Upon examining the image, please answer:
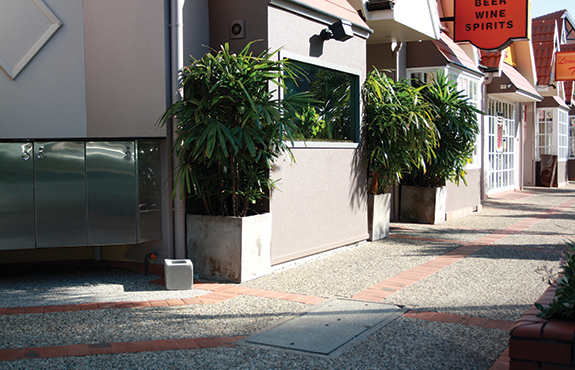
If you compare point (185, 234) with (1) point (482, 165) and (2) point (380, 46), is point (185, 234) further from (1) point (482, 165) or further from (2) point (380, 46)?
(1) point (482, 165)

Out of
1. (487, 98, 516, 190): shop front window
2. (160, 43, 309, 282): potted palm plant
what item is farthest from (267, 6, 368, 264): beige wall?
(487, 98, 516, 190): shop front window

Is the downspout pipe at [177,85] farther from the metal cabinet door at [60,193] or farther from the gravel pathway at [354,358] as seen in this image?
the gravel pathway at [354,358]

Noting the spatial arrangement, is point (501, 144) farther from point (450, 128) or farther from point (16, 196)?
point (16, 196)

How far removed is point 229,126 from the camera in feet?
20.1

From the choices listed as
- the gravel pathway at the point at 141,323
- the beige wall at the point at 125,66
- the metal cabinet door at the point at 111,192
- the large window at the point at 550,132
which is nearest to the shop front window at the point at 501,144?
the large window at the point at 550,132

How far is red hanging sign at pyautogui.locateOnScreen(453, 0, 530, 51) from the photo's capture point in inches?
496

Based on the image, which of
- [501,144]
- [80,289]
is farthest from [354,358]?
[501,144]

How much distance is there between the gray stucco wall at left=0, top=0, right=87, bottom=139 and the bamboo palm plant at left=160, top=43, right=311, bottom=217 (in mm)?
1339

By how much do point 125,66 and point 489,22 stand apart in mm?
9140

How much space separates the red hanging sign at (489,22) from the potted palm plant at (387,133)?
4.36 meters

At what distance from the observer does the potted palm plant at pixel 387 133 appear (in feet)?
28.3

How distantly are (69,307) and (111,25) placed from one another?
3333mm

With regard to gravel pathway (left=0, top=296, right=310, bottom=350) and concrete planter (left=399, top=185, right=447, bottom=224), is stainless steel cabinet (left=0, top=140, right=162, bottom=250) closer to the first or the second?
gravel pathway (left=0, top=296, right=310, bottom=350)

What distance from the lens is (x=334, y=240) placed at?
8.07m
